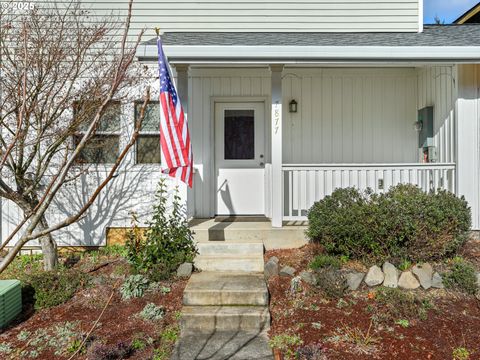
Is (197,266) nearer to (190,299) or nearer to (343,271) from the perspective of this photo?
(190,299)

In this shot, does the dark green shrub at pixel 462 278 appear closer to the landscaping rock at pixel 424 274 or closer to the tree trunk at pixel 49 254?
the landscaping rock at pixel 424 274

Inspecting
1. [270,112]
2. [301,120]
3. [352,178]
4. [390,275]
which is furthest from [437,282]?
[270,112]

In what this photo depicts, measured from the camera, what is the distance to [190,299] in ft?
13.6

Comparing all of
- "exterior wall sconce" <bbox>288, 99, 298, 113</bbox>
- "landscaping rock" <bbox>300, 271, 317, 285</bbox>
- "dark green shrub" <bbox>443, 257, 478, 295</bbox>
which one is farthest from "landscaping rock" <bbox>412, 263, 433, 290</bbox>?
"exterior wall sconce" <bbox>288, 99, 298, 113</bbox>

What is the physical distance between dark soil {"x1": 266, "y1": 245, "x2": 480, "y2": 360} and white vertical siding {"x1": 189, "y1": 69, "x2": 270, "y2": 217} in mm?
2425

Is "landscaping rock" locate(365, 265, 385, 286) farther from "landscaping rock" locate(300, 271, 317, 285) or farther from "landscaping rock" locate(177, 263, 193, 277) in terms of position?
"landscaping rock" locate(177, 263, 193, 277)

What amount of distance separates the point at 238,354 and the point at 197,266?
5.77 ft

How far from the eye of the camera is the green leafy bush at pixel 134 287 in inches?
175

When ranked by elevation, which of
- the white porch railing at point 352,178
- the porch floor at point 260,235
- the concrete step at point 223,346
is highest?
the white porch railing at point 352,178

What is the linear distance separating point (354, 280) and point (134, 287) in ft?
8.49

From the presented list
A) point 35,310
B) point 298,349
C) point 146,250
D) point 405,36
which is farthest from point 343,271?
point 405,36

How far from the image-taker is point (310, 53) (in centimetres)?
520

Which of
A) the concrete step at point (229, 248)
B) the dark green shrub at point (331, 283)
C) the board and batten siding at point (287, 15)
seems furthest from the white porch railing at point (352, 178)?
the board and batten siding at point (287, 15)

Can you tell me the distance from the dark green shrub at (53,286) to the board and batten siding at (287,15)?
14.3 feet
